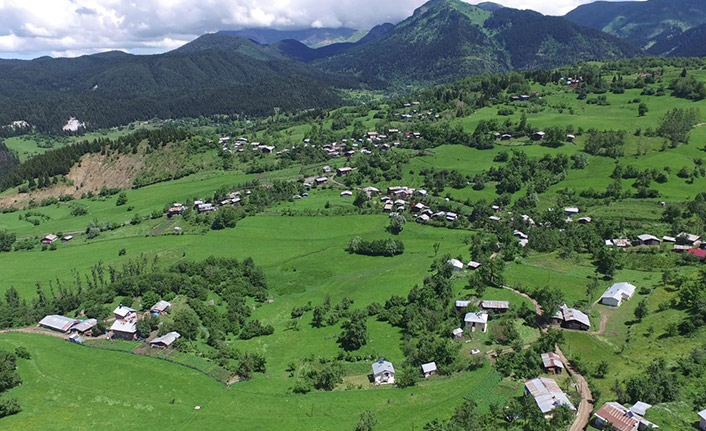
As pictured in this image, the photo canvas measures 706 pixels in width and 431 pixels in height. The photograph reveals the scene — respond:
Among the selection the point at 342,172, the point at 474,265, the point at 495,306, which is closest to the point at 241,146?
the point at 342,172

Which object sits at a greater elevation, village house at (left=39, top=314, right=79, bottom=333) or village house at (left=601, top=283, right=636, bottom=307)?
village house at (left=39, top=314, right=79, bottom=333)

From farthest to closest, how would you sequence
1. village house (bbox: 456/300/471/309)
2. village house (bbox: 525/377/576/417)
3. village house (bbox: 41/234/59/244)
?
village house (bbox: 41/234/59/244), village house (bbox: 456/300/471/309), village house (bbox: 525/377/576/417)

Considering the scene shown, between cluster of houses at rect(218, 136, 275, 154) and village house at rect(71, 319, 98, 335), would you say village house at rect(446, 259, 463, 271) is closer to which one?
village house at rect(71, 319, 98, 335)

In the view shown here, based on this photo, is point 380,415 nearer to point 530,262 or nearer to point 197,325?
point 197,325

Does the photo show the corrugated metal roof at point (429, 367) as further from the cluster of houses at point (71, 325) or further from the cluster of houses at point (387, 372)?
the cluster of houses at point (71, 325)

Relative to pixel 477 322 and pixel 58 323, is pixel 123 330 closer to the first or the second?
pixel 58 323

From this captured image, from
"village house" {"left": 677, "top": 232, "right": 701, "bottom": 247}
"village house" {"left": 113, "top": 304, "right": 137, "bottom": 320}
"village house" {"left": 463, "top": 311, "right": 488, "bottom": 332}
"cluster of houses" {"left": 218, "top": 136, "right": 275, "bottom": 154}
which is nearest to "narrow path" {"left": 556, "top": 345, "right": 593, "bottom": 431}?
"village house" {"left": 463, "top": 311, "right": 488, "bottom": 332}
